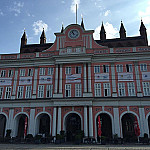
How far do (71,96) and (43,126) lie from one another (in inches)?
314

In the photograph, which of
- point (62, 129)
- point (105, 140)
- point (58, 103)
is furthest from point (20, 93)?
point (105, 140)

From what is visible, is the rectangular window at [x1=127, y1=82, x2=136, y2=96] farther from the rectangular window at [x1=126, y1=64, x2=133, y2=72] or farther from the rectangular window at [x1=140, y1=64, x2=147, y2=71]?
the rectangular window at [x1=140, y1=64, x2=147, y2=71]

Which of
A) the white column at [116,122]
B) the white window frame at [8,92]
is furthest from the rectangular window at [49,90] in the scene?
the white column at [116,122]

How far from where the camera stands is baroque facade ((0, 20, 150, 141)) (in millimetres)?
26547

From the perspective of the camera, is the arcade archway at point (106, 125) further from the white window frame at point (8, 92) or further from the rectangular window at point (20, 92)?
the white window frame at point (8, 92)

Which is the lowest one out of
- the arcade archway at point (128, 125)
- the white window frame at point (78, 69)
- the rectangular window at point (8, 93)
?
the arcade archway at point (128, 125)

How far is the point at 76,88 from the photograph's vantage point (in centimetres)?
2839

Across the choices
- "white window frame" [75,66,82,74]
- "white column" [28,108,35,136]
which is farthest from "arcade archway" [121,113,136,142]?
"white column" [28,108,35,136]

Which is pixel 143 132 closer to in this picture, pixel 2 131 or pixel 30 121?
pixel 30 121

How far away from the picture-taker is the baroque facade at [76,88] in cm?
2655

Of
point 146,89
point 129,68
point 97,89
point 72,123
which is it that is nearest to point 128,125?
point 146,89

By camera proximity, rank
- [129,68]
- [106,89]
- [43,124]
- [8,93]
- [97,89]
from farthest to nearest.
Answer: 1. [43,124]
2. [8,93]
3. [129,68]
4. [97,89]
5. [106,89]

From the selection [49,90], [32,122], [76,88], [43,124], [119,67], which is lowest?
[43,124]

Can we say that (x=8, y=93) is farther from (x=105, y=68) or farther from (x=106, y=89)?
(x=105, y=68)
